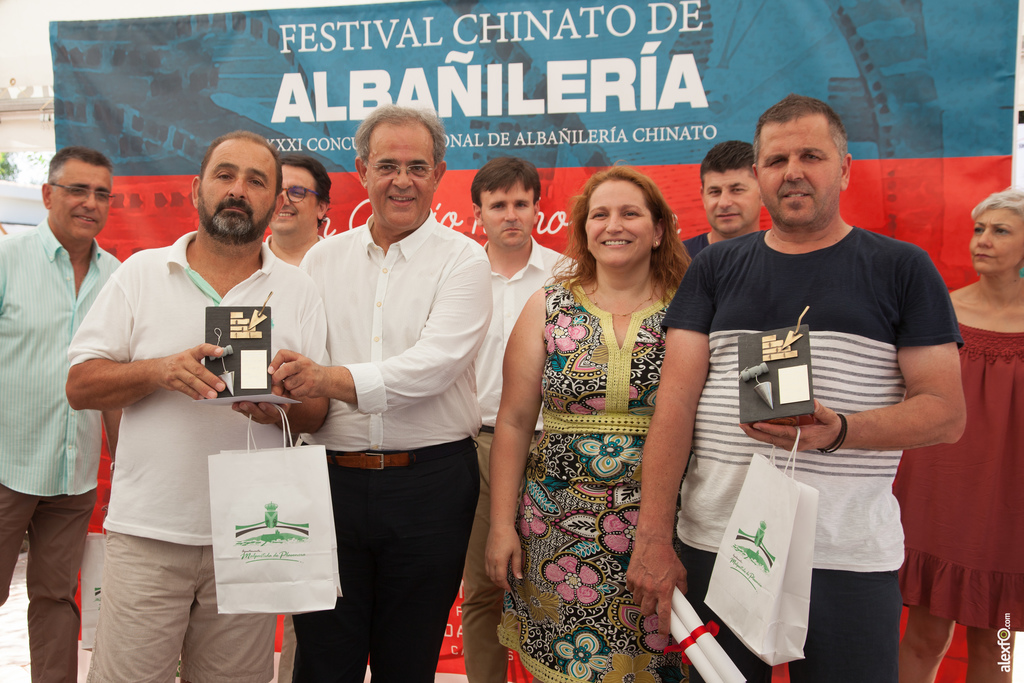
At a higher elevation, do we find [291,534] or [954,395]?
[954,395]

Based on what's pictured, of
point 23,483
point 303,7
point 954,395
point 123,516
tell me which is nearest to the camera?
point 954,395

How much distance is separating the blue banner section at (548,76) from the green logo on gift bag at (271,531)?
226 centimetres

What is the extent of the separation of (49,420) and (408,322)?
5.68 ft

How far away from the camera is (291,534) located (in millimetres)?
1594

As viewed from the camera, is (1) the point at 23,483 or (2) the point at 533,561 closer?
(2) the point at 533,561

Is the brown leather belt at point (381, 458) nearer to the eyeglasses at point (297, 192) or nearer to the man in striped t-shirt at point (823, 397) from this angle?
the man in striped t-shirt at point (823, 397)

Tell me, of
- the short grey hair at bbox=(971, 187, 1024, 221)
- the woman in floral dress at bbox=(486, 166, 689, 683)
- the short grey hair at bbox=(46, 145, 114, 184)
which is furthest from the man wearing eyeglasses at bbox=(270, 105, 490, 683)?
the short grey hair at bbox=(971, 187, 1024, 221)

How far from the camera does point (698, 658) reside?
5.08 ft

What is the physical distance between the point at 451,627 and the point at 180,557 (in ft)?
6.46

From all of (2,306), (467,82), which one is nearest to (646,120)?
(467,82)

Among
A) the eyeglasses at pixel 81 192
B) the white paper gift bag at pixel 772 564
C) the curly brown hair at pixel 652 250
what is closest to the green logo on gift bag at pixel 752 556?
the white paper gift bag at pixel 772 564

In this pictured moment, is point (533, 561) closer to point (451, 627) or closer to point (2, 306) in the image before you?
point (451, 627)

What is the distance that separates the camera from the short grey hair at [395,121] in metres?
2.06

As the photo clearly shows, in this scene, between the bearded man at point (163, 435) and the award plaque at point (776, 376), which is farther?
the bearded man at point (163, 435)
